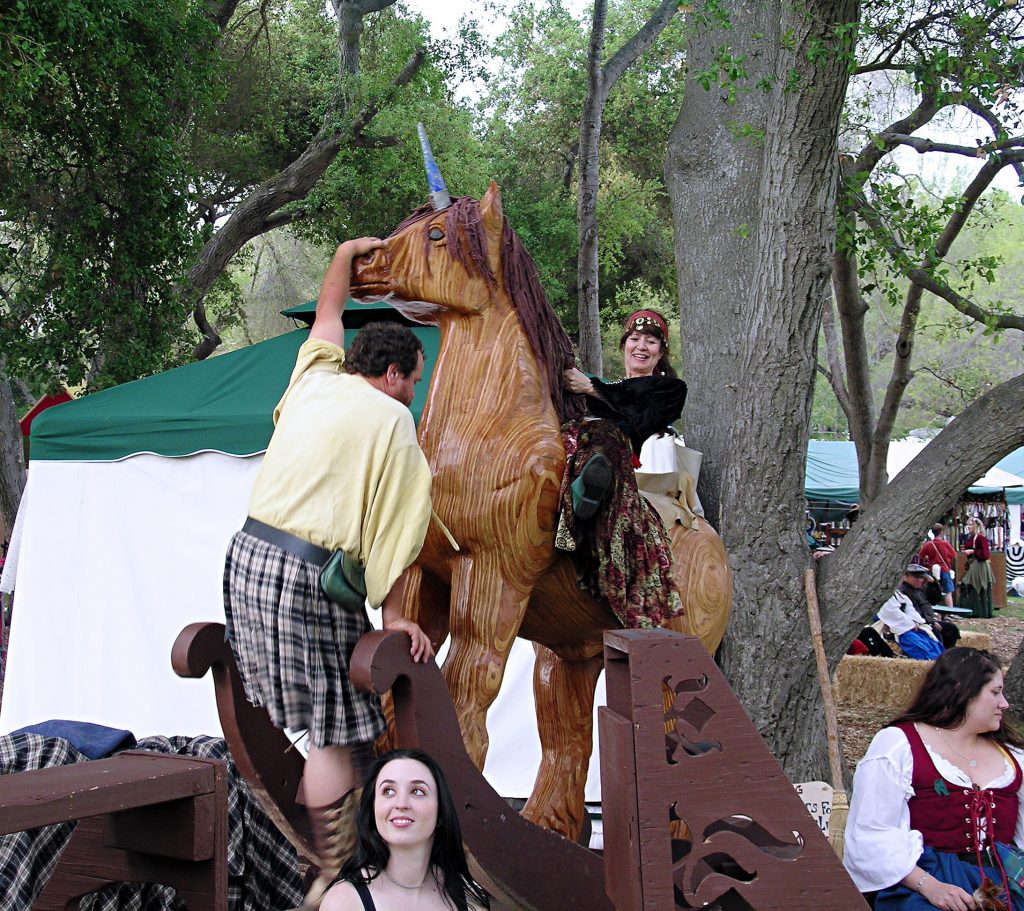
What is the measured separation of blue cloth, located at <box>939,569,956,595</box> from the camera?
1535cm

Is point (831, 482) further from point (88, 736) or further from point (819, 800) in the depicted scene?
point (88, 736)

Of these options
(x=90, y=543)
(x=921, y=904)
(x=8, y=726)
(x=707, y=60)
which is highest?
(x=707, y=60)

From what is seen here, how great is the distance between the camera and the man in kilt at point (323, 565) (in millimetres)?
2361

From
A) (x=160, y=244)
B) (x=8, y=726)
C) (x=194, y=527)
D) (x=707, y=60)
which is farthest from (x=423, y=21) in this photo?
(x=8, y=726)

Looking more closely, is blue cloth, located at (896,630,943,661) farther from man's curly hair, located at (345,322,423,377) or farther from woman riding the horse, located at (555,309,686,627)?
man's curly hair, located at (345,322,423,377)

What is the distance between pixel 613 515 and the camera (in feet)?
9.30

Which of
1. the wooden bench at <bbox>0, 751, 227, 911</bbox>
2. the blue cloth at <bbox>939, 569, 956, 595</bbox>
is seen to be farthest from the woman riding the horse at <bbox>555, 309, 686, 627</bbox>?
the blue cloth at <bbox>939, 569, 956, 595</bbox>

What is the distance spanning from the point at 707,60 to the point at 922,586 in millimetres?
7635

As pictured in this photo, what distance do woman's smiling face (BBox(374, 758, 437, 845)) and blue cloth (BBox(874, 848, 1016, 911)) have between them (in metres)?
1.48

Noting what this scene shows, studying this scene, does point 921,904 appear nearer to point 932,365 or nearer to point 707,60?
point 707,60

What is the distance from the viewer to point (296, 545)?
7.79 ft

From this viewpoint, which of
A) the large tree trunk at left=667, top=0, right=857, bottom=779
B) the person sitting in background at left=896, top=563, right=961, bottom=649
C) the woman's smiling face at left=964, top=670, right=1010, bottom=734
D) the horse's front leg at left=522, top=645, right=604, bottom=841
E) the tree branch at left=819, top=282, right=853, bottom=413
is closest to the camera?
the woman's smiling face at left=964, top=670, right=1010, bottom=734

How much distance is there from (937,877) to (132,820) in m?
2.21

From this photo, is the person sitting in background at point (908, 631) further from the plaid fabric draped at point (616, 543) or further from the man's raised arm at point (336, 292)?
the man's raised arm at point (336, 292)
